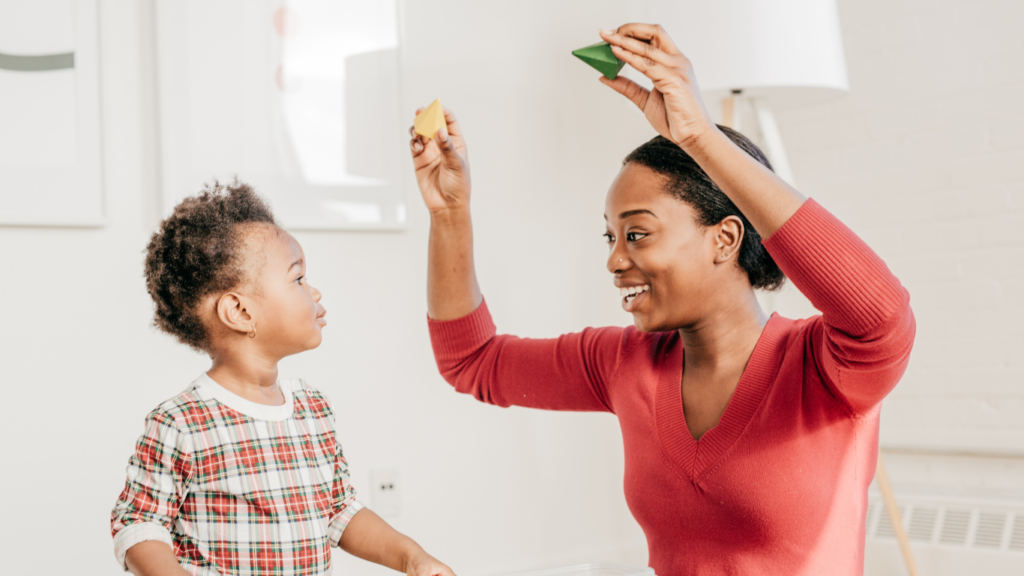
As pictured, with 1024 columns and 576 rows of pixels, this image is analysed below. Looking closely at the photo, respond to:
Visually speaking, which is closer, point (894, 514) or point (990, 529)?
point (894, 514)

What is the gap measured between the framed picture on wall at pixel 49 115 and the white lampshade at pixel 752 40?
4.06ft

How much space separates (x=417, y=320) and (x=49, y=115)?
37.6 inches

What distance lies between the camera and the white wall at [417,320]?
1759 millimetres

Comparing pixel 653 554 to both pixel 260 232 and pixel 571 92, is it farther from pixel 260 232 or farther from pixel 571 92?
pixel 571 92

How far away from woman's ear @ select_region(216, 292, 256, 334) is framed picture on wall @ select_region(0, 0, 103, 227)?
86 centimetres

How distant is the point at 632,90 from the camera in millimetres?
1054

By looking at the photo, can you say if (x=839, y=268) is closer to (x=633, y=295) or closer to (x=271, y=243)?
(x=633, y=295)

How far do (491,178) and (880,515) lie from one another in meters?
1.40

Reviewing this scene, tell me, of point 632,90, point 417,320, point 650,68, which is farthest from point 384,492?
point 650,68

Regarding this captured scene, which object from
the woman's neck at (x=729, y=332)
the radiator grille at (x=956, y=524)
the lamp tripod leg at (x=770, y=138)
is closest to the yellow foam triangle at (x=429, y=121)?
the woman's neck at (x=729, y=332)

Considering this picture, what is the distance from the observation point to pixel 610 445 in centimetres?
255

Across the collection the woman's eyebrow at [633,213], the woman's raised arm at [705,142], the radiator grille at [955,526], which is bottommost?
the radiator grille at [955,526]

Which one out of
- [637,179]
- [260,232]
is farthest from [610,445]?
[260,232]

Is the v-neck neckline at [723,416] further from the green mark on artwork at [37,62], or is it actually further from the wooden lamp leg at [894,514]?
the green mark on artwork at [37,62]
